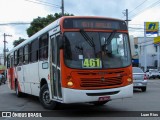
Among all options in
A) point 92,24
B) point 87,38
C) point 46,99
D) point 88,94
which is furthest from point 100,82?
point 46,99

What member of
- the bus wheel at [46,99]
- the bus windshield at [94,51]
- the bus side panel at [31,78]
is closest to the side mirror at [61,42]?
the bus windshield at [94,51]

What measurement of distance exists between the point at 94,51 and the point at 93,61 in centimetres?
35

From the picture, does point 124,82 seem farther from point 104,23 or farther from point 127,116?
point 104,23

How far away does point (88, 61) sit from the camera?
10914 millimetres

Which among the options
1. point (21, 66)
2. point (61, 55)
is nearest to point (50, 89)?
point (61, 55)

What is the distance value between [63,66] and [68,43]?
770 mm

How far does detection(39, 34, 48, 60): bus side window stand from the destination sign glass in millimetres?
2109

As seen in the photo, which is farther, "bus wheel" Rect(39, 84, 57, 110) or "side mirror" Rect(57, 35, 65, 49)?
"bus wheel" Rect(39, 84, 57, 110)

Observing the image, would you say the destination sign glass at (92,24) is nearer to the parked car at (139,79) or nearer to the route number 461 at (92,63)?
the route number 461 at (92,63)

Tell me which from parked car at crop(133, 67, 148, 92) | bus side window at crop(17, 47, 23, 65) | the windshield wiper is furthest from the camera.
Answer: parked car at crop(133, 67, 148, 92)

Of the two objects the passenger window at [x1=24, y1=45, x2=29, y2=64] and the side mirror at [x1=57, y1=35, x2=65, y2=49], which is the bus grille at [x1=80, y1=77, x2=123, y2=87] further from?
the passenger window at [x1=24, y1=45, x2=29, y2=64]

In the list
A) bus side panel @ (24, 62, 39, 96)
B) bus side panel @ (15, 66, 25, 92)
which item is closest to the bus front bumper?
bus side panel @ (24, 62, 39, 96)

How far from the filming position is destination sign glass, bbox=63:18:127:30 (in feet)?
36.9

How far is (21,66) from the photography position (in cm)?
1820
